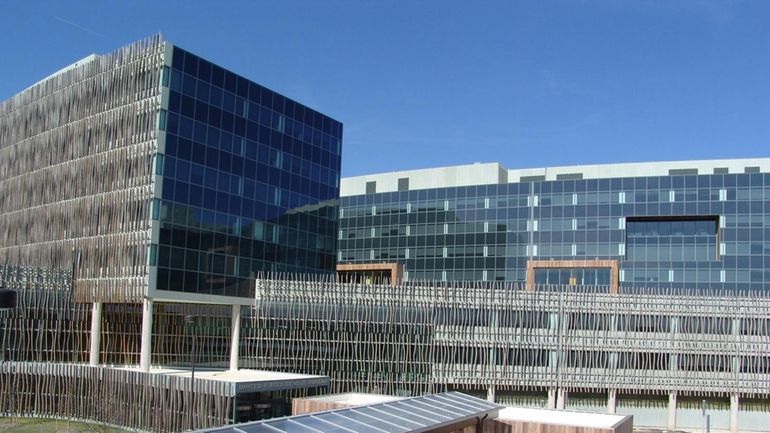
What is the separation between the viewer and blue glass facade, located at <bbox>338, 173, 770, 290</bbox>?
87.8 meters

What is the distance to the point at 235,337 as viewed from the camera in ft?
190

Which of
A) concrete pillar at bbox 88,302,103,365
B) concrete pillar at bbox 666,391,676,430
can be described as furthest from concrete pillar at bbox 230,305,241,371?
concrete pillar at bbox 666,391,676,430

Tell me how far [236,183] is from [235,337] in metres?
11.0

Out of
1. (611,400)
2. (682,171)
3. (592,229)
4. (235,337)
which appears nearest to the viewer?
(235,337)

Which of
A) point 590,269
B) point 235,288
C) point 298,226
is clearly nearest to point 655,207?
point 590,269

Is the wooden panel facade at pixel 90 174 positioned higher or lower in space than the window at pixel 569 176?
lower

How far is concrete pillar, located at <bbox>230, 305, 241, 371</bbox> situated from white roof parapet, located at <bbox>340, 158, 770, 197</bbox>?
1935 inches

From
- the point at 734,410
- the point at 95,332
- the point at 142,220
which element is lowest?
the point at 734,410

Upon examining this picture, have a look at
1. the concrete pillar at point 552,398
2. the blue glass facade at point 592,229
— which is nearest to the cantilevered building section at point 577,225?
the blue glass facade at point 592,229

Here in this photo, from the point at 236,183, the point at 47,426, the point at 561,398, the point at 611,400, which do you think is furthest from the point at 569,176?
the point at 47,426

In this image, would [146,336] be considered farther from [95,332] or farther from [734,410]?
[734,410]

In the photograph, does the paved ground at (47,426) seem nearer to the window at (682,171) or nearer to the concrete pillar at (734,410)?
the concrete pillar at (734,410)

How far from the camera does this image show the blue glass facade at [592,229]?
288ft

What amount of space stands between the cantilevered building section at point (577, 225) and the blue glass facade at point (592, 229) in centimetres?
11
